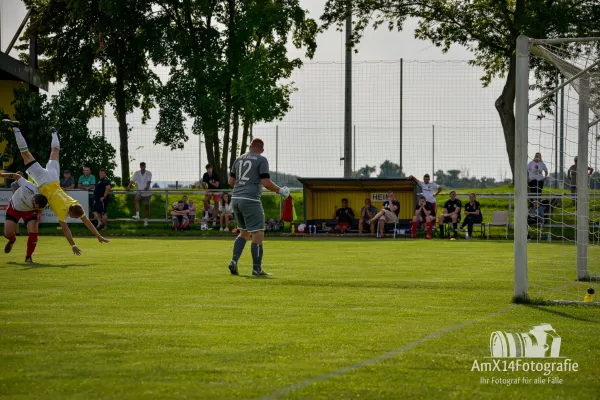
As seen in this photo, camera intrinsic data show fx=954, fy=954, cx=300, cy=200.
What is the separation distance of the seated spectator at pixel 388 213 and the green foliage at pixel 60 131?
12506 mm

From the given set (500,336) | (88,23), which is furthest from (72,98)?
(500,336)

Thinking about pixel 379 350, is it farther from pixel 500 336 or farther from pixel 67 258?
pixel 67 258

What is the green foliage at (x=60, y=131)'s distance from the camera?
35.8 metres

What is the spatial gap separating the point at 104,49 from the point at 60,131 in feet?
15.7

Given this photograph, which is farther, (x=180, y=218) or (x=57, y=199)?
(x=180, y=218)

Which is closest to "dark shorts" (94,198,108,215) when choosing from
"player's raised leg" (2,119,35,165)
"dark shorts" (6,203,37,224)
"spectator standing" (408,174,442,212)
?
"spectator standing" (408,174,442,212)

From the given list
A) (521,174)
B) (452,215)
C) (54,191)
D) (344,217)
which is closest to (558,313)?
→ (521,174)

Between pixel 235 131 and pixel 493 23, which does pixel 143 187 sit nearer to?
pixel 235 131

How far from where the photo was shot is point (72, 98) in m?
36.6

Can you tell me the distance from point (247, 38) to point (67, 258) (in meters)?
20.9

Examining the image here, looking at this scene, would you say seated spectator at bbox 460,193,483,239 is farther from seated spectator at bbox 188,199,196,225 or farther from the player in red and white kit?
the player in red and white kit

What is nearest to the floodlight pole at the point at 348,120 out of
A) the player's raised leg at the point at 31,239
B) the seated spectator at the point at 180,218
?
the seated spectator at the point at 180,218

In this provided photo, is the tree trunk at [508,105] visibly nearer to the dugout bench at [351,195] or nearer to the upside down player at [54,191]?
the dugout bench at [351,195]

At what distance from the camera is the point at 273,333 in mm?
8258
